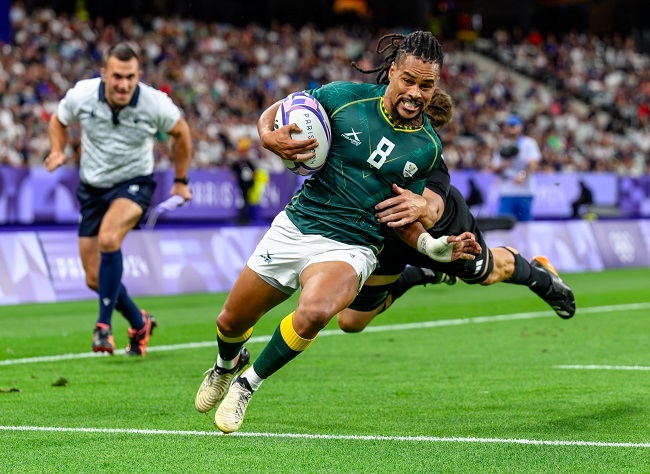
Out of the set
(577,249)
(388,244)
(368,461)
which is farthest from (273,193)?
(368,461)

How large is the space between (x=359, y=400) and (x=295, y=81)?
25876 mm

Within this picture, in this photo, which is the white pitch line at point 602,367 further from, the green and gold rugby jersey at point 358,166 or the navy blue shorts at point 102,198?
the navy blue shorts at point 102,198

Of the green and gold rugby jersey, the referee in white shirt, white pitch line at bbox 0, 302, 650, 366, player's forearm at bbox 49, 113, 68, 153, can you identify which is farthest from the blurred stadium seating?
the green and gold rugby jersey

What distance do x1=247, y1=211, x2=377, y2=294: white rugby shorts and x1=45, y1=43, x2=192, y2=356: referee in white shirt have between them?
3.87m

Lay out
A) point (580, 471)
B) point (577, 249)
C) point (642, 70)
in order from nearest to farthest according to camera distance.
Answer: point (580, 471) → point (577, 249) → point (642, 70)

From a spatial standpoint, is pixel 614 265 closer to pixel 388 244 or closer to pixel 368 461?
pixel 388 244

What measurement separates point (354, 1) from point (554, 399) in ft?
126

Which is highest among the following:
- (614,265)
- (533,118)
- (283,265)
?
(283,265)

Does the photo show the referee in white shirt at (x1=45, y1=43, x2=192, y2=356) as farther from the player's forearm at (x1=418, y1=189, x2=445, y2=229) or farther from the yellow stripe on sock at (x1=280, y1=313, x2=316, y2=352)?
the yellow stripe on sock at (x1=280, y1=313, x2=316, y2=352)

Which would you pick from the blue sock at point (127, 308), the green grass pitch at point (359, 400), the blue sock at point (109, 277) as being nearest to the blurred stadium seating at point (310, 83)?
the green grass pitch at point (359, 400)

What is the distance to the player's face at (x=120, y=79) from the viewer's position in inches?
407

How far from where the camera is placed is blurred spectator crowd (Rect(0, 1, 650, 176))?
2623 cm

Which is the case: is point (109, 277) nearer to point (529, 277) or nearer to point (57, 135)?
point (57, 135)

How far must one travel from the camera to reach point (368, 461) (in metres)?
5.91
